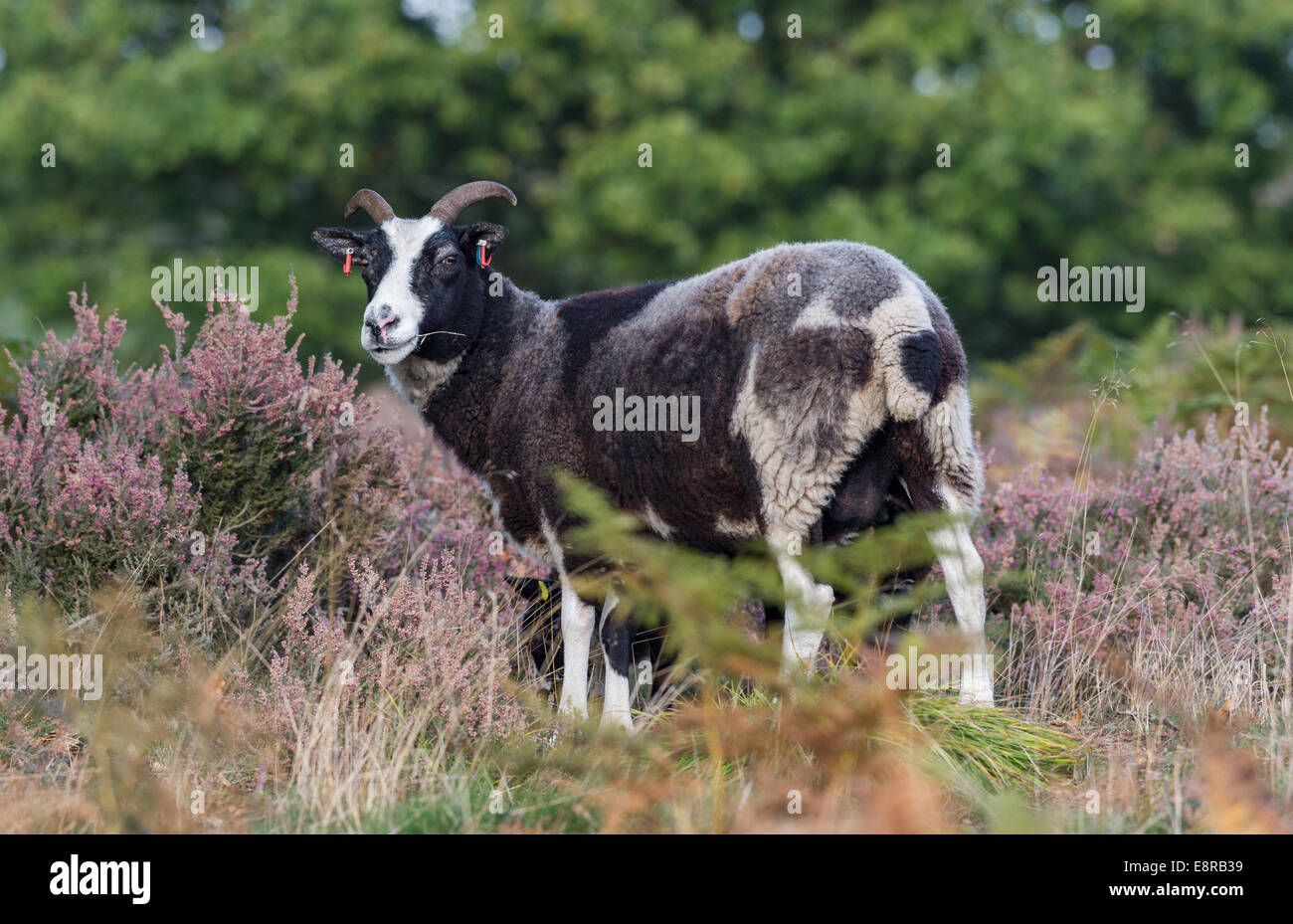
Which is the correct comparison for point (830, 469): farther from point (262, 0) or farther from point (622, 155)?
point (262, 0)

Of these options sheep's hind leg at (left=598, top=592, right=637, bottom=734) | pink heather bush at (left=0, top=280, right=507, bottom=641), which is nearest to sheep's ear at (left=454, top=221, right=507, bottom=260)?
pink heather bush at (left=0, top=280, right=507, bottom=641)

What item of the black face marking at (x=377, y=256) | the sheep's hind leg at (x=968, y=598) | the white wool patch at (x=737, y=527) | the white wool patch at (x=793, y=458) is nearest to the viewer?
the white wool patch at (x=793, y=458)

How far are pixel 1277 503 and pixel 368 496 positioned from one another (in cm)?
450

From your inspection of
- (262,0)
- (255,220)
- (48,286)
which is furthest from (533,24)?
(48,286)

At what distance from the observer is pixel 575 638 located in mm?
6199

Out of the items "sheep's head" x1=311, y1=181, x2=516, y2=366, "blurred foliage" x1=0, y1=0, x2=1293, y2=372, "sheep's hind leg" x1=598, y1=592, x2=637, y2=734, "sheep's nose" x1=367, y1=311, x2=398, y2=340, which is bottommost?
"sheep's hind leg" x1=598, y1=592, x2=637, y2=734

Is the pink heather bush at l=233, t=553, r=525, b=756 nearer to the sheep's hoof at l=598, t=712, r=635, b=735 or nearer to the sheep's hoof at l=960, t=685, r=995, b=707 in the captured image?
the sheep's hoof at l=598, t=712, r=635, b=735

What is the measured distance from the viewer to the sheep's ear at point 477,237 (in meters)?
6.64

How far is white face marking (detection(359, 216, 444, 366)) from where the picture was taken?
6148mm

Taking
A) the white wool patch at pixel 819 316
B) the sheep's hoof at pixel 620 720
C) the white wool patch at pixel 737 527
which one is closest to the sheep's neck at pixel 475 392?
the white wool patch at pixel 737 527

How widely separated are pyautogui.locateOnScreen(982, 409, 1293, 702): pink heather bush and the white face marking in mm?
2821

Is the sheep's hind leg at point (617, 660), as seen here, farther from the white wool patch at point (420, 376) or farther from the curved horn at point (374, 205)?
the curved horn at point (374, 205)

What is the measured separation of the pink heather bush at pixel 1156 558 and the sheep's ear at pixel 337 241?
11.2ft

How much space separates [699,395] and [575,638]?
1.25 meters
